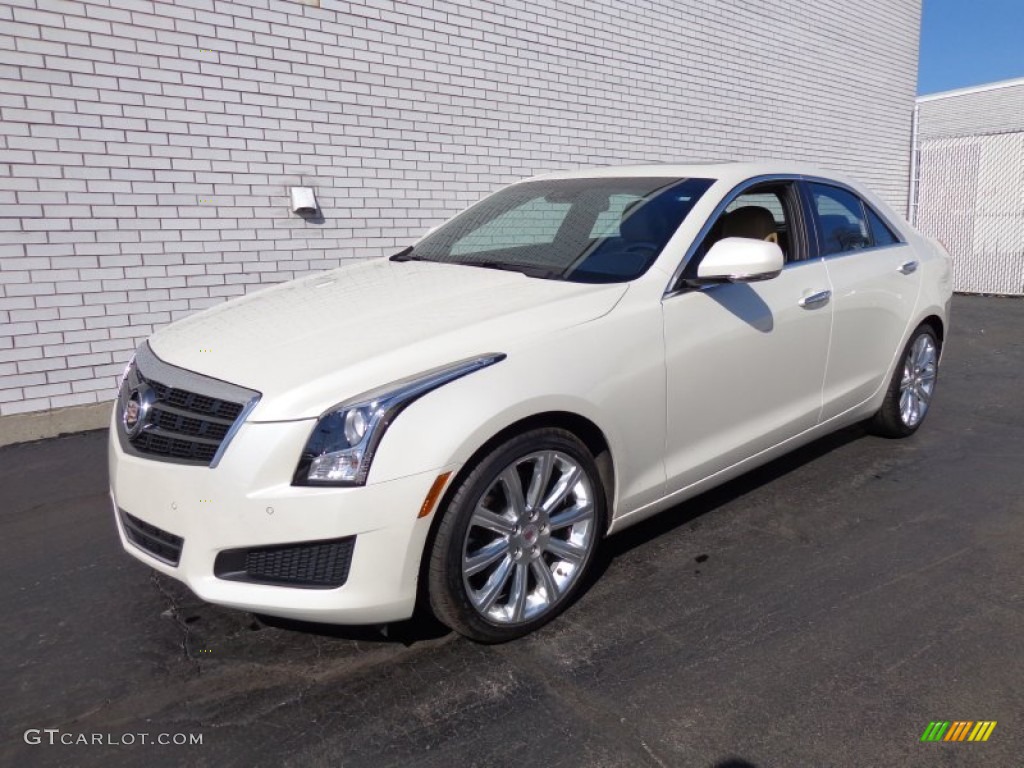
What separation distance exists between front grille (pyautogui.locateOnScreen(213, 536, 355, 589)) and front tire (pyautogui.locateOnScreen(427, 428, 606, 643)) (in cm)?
29

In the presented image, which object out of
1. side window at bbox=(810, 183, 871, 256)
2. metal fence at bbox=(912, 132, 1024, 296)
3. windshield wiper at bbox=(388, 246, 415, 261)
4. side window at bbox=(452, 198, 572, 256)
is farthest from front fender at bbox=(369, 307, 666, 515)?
metal fence at bbox=(912, 132, 1024, 296)

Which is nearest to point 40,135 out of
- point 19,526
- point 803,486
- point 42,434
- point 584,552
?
point 42,434

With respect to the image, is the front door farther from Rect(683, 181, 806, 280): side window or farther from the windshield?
the windshield

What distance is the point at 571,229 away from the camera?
3.58m

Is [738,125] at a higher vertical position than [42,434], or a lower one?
higher

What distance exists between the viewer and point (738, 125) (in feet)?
33.7

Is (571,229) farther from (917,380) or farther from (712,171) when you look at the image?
(917,380)

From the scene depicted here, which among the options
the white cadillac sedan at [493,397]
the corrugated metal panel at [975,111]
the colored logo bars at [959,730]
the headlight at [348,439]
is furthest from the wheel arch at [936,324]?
the corrugated metal panel at [975,111]

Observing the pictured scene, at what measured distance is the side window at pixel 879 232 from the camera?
14.6 ft

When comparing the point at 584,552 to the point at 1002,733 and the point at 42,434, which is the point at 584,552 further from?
the point at 42,434

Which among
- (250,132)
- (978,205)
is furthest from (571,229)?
(978,205)

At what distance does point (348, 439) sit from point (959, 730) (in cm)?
195

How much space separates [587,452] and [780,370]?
4.10ft

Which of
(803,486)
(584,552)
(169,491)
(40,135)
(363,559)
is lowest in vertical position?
(803,486)
